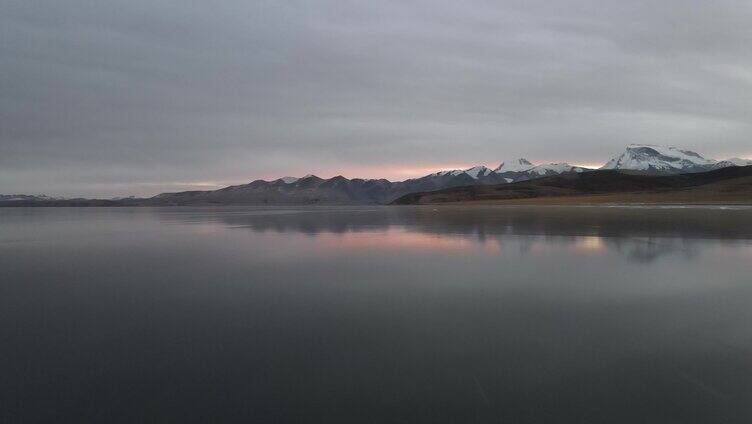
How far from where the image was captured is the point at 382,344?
7934mm

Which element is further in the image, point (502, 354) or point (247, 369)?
point (502, 354)

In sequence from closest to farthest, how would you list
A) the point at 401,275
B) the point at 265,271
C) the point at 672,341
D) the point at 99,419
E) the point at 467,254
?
1. the point at 99,419
2. the point at 672,341
3. the point at 401,275
4. the point at 265,271
5. the point at 467,254

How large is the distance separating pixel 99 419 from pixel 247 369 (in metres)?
1.96

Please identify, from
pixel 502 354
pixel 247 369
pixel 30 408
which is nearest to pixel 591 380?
pixel 502 354

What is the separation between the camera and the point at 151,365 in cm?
709

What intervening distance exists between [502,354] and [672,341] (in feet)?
10.2

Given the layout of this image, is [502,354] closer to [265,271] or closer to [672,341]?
[672,341]

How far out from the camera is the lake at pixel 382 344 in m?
5.79

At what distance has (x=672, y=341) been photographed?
26.1ft

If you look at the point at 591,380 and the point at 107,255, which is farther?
the point at 107,255

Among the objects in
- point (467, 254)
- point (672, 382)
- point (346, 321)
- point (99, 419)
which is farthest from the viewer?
point (467, 254)

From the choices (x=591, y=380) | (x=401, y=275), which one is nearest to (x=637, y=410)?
(x=591, y=380)

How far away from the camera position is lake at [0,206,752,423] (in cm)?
579

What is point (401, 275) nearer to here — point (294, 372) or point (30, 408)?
point (294, 372)
